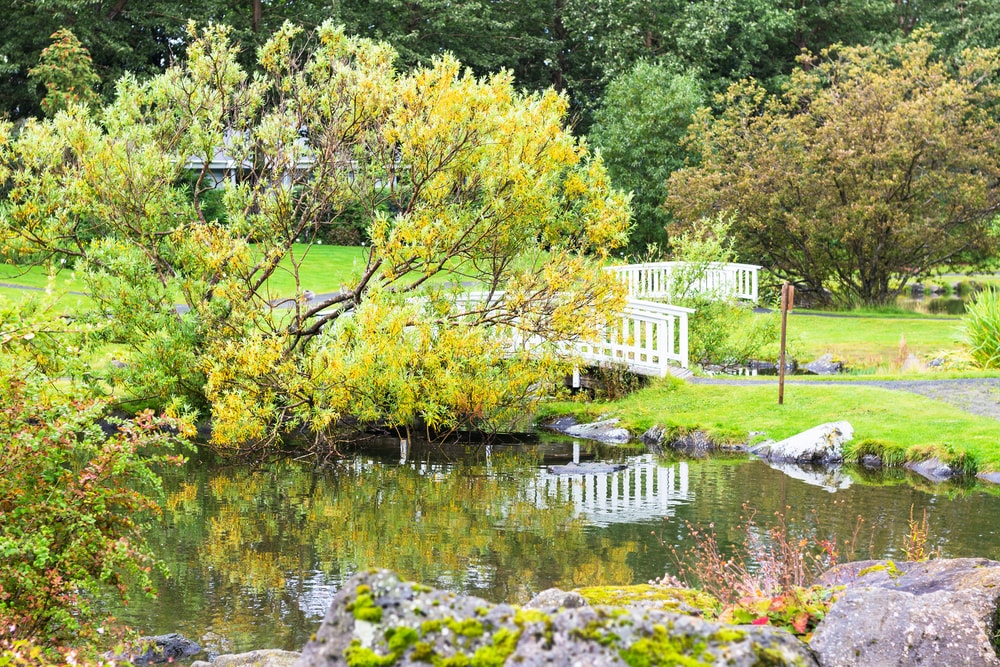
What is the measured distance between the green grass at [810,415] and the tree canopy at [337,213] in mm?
2010

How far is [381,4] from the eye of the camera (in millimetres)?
46344

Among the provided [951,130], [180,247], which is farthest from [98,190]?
[951,130]

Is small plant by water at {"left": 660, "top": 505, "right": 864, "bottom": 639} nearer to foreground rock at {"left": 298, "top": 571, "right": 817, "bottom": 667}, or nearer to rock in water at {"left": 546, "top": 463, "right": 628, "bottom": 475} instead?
foreground rock at {"left": 298, "top": 571, "right": 817, "bottom": 667}

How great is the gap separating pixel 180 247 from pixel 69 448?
11016 millimetres

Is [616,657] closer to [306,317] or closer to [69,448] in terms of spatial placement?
[69,448]

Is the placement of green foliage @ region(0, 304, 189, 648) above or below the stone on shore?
above

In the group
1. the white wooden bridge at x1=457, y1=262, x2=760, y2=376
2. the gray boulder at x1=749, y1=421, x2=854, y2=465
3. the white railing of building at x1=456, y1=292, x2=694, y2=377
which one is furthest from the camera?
the white railing of building at x1=456, y1=292, x2=694, y2=377

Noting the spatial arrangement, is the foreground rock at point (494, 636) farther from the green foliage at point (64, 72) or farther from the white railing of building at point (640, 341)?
the green foliage at point (64, 72)

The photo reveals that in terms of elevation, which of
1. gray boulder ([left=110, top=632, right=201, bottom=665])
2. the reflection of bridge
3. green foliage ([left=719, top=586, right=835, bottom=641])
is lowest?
the reflection of bridge

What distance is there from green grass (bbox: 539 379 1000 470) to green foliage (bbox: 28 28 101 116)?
23878 millimetres

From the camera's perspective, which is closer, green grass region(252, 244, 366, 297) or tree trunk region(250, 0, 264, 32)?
green grass region(252, 244, 366, 297)

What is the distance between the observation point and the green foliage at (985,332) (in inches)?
836

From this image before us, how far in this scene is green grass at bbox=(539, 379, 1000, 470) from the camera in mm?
15648

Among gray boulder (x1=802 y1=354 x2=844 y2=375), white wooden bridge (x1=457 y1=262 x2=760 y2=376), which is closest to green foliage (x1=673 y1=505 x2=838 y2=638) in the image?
white wooden bridge (x1=457 y1=262 x2=760 y2=376)
